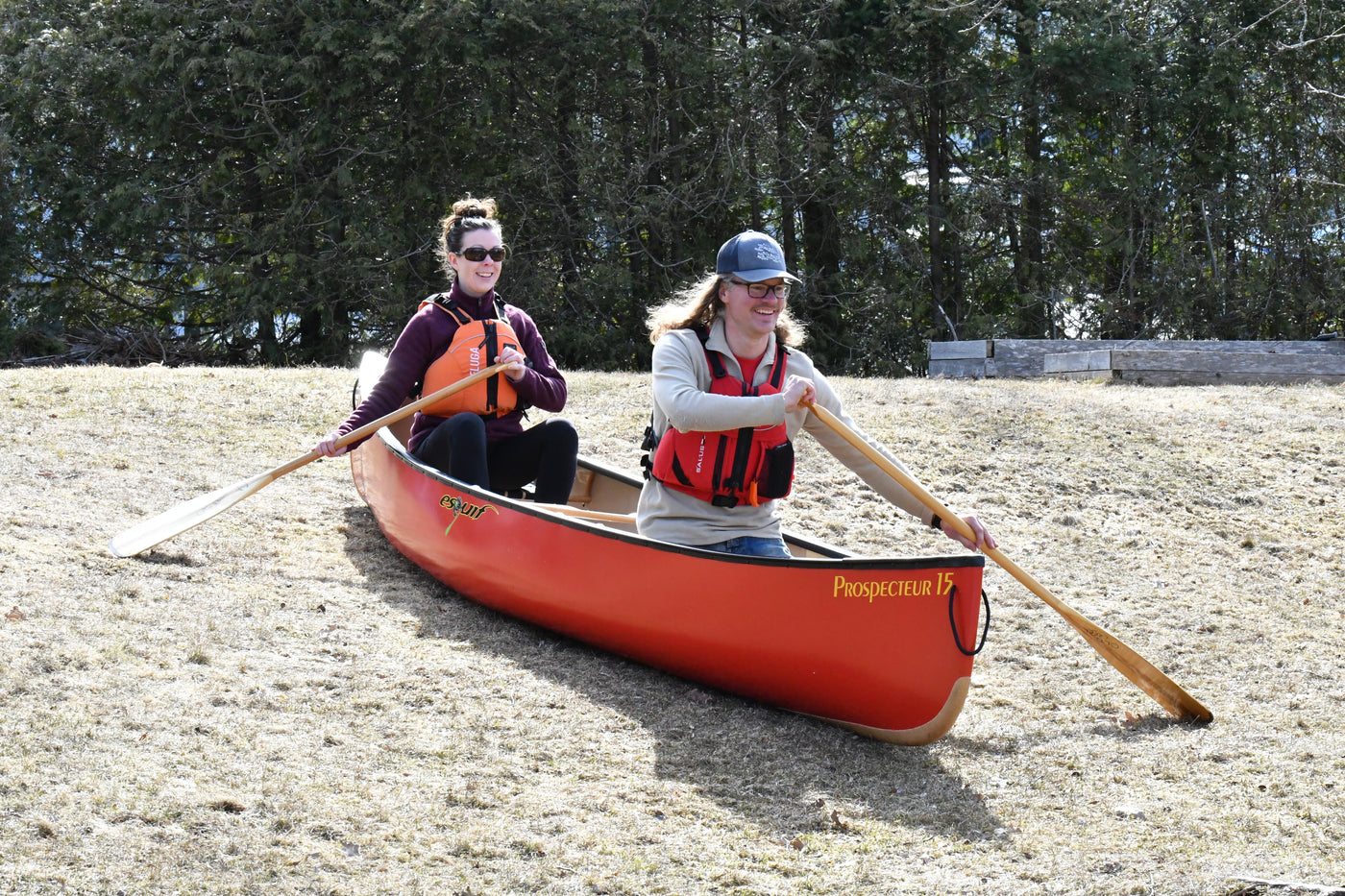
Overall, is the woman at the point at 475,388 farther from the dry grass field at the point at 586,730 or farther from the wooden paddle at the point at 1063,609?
the wooden paddle at the point at 1063,609

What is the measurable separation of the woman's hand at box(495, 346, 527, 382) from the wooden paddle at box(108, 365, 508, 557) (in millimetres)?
28

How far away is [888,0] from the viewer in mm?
11203

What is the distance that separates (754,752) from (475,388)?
6.36 feet

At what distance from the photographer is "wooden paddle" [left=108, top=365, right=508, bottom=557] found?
14.7 feet

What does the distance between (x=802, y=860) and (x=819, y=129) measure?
394 inches

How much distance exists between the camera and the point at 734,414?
131 inches

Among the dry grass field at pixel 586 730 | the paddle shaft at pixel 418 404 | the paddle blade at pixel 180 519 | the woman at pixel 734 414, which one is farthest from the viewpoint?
the paddle shaft at pixel 418 404

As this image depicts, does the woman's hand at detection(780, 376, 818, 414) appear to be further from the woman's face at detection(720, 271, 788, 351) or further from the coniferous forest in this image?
the coniferous forest

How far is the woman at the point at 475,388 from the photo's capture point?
4680mm

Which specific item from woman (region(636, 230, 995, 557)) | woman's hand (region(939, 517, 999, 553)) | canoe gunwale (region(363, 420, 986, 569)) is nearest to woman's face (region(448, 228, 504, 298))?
canoe gunwale (region(363, 420, 986, 569))

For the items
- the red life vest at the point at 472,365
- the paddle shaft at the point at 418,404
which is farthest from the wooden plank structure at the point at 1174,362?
the paddle shaft at the point at 418,404

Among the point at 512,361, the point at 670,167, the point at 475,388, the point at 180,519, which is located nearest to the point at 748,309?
the point at 512,361

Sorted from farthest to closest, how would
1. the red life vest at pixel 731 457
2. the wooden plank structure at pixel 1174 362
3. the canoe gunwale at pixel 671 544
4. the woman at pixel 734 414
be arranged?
1. the wooden plank structure at pixel 1174 362
2. the red life vest at pixel 731 457
3. the woman at pixel 734 414
4. the canoe gunwale at pixel 671 544

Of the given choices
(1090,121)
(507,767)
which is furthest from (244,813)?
(1090,121)
